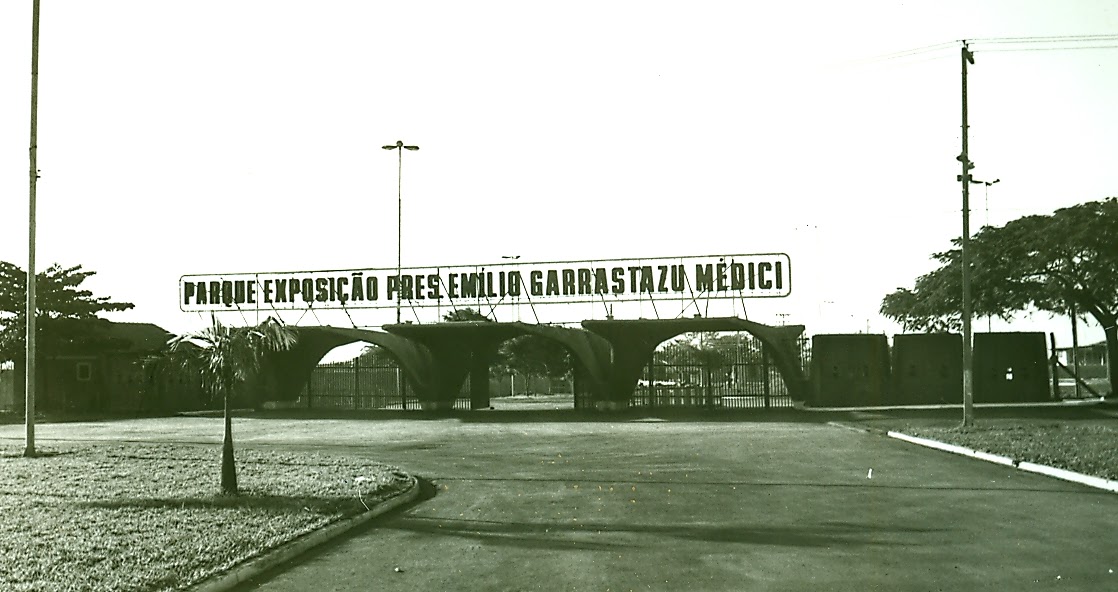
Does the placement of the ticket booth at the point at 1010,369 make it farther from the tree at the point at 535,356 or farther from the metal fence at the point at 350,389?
the tree at the point at 535,356

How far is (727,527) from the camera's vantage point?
10984 mm

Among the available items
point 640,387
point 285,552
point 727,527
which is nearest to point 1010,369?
point 640,387

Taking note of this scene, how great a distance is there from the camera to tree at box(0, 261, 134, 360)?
138 ft

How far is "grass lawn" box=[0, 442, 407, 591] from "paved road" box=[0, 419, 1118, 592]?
2.36 ft

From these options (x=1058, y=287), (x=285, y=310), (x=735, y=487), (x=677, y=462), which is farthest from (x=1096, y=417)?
(x=285, y=310)

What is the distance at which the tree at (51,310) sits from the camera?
138 ft

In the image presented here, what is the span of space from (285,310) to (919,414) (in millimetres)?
23247

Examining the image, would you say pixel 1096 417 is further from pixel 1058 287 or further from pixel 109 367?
pixel 109 367

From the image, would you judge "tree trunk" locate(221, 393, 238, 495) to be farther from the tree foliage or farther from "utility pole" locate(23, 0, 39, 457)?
the tree foliage

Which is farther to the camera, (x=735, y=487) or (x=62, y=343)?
(x=62, y=343)

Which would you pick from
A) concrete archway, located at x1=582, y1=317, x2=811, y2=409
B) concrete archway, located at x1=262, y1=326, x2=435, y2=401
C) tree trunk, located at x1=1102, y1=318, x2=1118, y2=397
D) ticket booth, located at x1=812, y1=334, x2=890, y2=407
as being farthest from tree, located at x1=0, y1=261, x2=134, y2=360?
tree trunk, located at x1=1102, y1=318, x2=1118, y2=397

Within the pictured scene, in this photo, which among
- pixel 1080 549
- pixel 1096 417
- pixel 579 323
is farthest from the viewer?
pixel 579 323

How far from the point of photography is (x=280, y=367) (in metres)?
42.5

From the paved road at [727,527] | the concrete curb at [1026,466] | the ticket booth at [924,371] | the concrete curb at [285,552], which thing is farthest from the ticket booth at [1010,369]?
the concrete curb at [285,552]
